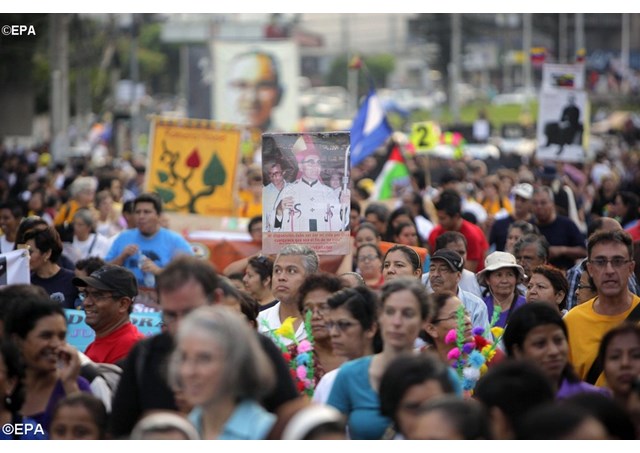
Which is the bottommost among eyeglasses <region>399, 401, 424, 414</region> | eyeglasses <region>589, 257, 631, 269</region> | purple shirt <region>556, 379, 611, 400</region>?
purple shirt <region>556, 379, 611, 400</region>

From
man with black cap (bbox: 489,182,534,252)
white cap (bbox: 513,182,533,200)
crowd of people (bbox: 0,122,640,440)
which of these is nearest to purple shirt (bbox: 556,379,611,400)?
crowd of people (bbox: 0,122,640,440)

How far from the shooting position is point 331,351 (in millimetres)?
7707

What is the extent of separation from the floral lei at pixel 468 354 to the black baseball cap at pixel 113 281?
68.0 inches

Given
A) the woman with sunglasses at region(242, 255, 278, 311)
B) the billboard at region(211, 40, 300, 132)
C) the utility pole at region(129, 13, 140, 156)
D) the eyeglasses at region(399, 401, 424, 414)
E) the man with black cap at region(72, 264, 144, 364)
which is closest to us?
the eyeglasses at region(399, 401, 424, 414)

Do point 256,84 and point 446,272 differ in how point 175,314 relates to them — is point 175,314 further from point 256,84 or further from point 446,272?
point 256,84

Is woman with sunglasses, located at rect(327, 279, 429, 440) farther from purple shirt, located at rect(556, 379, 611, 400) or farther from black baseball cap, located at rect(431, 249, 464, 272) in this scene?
black baseball cap, located at rect(431, 249, 464, 272)

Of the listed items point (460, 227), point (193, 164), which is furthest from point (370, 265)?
point (193, 164)

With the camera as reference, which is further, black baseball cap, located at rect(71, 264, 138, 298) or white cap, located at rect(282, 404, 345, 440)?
black baseball cap, located at rect(71, 264, 138, 298)

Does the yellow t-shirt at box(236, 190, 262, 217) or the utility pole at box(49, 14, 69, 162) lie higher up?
the utility pole at box(49, 14, 69, 162)

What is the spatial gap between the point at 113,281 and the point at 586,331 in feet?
7.94

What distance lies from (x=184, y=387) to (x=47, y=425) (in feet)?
4.76

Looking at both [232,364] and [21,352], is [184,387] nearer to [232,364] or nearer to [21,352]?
[232,364]

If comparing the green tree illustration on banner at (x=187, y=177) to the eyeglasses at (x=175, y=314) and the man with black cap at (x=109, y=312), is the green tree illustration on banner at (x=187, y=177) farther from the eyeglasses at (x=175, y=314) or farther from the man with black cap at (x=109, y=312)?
the eyeglasses at (x=175, y=314)

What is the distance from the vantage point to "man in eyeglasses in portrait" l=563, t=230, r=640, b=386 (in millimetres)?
7543
